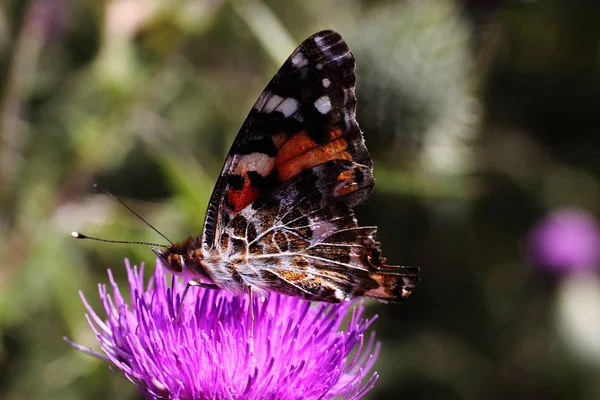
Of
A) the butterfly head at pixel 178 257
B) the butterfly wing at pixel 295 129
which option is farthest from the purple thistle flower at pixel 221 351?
→ the butterfly wing at pixel 295 129

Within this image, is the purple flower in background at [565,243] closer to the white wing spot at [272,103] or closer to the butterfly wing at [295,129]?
the butterfly wing at [295,129]

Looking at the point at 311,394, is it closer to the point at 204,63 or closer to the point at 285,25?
the point at 204,63

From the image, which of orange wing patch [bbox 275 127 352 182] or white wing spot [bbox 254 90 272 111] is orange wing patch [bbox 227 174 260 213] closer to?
orange wing patch [bbox 275 127 352 182]

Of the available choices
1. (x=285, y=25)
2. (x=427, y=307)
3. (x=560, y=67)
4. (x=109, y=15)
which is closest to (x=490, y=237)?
(x=427, y=307)

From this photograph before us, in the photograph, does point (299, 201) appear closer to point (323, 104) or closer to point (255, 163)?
point (255, 163)

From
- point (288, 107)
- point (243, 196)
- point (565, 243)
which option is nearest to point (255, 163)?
point (243, 196)

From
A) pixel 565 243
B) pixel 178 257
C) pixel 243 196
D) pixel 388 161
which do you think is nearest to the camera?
pixel 178 257

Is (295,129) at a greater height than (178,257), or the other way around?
(295,129)
